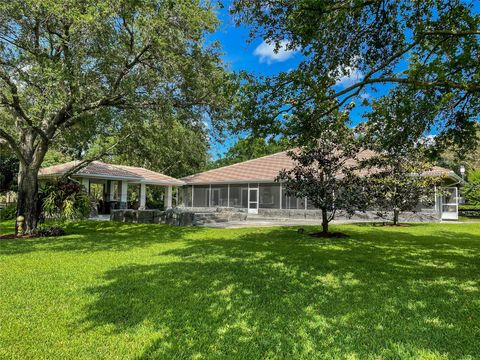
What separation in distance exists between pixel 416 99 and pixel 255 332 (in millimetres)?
6465

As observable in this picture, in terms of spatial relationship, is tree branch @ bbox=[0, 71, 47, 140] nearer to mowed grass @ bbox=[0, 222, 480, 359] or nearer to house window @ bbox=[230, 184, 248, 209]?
mowed grass @ bbox=[0, 222, 480, 359]

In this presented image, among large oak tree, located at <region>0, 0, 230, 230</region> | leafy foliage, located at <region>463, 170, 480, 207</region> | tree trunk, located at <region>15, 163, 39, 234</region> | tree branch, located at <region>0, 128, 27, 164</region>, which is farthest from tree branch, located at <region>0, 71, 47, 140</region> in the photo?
leafy foliage, located at <region>463, 170, 480, 207</region>

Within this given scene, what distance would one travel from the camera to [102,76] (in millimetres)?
11359

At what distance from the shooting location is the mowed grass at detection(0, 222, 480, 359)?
3.33 meters

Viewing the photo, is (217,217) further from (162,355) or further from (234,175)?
(162,355)

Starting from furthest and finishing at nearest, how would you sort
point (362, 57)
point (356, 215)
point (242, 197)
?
point (242, 197), point (356, 215), point (362, 57)

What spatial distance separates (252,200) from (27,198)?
59.6 ft

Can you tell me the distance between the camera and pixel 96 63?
35.9ft

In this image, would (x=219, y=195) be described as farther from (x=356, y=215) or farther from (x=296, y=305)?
(x=296, y=305)

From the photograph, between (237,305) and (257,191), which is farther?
(257,191)

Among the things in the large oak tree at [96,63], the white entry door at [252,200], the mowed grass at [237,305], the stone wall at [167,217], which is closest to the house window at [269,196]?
the white entry door at [252,200]

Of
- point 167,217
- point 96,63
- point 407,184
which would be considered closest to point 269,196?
point 167,217

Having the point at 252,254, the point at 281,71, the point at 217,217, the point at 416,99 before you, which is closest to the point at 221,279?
the point at 252,254

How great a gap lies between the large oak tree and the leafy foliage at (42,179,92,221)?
53 cm
